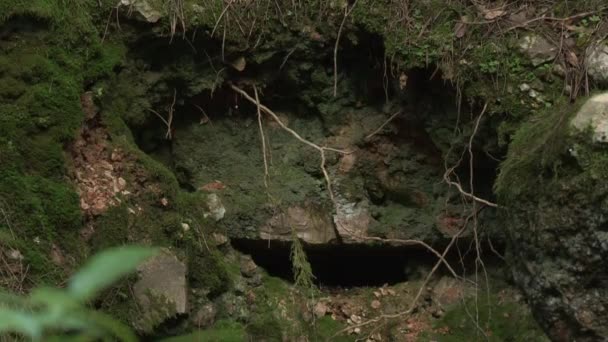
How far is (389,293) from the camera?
4535mm

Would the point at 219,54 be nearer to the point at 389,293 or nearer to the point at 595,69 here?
the point at 389,293

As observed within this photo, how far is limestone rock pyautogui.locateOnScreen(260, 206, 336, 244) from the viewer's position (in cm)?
450

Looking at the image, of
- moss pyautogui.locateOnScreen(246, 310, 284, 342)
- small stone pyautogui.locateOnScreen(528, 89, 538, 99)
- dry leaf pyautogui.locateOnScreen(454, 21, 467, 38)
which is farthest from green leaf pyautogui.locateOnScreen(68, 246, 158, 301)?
dry leaf pyautogui.locateOnScreen(454, 21, 467, 38)

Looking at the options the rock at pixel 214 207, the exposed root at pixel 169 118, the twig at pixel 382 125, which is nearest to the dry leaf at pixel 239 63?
the exposed root at pixel 169 118

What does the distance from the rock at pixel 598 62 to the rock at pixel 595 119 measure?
693 mm

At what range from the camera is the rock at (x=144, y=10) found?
4.16 meters

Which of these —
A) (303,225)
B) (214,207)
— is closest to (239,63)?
(214,207)

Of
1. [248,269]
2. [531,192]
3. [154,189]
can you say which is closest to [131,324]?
[154,189]

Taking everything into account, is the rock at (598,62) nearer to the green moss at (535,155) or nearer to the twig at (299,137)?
the green moss at (535,155)

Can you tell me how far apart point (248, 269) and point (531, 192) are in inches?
62.9

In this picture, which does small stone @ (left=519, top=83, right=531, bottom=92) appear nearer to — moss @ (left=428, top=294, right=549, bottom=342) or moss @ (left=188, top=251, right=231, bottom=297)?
moss @ (left=428, top=294, right=549, bottom=342)

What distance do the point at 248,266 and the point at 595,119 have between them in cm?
197

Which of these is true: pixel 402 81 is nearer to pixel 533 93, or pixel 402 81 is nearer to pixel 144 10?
pixel 533 93

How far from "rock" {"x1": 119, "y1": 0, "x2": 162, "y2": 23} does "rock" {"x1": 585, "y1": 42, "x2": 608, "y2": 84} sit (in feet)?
6.87
